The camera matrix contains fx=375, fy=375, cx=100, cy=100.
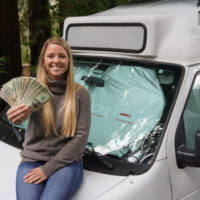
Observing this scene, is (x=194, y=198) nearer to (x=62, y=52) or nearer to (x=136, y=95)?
(x=136, y=95)

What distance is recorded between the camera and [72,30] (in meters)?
3.43

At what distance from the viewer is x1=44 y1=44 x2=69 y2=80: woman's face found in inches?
98.8

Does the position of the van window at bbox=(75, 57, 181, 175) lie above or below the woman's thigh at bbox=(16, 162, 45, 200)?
above

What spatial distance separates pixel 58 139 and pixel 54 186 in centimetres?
32

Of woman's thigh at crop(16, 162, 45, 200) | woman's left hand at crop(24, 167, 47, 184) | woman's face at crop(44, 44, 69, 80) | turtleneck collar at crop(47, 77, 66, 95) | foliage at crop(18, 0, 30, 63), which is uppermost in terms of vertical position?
woman's face at crop(44, 44, 69, 80)

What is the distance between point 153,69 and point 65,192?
1.26 metres

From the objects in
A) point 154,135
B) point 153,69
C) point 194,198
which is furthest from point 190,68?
point 194,198

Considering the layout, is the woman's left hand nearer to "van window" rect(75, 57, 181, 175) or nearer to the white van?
the white van

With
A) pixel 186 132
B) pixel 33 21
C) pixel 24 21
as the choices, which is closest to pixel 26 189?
pixel 186 132

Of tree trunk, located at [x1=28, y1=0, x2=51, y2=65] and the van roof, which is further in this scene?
tree trunk, located at [x1=28, y1=0, x2=51, y2=65]

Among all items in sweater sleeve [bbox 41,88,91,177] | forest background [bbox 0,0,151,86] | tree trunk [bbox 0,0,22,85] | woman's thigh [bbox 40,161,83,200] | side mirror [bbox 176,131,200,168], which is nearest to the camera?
woman's thigh [bbox 40,161,83,200]

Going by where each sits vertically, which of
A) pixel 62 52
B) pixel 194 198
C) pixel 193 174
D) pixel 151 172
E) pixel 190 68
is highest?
pixel 62 52

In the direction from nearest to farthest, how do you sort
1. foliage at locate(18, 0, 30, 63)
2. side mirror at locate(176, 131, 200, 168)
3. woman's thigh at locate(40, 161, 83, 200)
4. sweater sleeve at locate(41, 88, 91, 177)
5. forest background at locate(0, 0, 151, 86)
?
1. woman's thigh at locate(40, 161, 83, 200)
2. sweater sleeve at locate(41, 88, 91, 177)
3. side mirror at locate(176, 131, 200, 168)
4. forest background at locate(0, 0, 151, 86)
5. foliage at locate(18, 0, 30, 63)

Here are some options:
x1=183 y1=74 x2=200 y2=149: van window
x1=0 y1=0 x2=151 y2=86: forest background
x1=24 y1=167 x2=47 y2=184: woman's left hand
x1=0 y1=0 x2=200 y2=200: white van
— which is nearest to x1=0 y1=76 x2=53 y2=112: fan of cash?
x1=24 y1=167 x2=47 y2=184: woman's left hand
